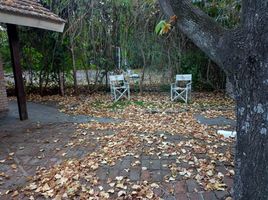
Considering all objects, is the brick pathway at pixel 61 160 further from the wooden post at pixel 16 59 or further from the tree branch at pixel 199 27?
the tree branch at pixel 199 27

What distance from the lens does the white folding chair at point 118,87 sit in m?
8.17

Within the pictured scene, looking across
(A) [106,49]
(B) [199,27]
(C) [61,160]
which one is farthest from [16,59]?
(B) [199,27]

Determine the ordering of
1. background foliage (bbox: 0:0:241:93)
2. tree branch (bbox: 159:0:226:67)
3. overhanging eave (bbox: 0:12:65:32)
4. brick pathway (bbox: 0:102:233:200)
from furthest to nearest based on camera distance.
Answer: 1. background foliage (bbox: 0:0:241:93)
2. overhanging eave (bbox: 0:12:65:32)
3. brick pathway (bbox: 0:102:233:200)
4. tree branch (bbox: 159:0:226:67)

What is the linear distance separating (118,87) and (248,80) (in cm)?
662

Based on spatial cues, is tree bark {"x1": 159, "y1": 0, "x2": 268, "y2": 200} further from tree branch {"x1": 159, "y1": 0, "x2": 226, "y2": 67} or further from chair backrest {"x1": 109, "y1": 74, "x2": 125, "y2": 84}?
chair backrest {"x1": 109, "y1": 74, "x2": 125, "y2": 84}

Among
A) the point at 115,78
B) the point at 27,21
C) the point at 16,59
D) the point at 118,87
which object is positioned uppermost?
the point at 27,21

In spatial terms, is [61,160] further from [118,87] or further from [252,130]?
[118,87]

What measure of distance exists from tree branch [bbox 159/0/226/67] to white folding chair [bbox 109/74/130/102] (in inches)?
228

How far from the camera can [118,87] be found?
829 cm

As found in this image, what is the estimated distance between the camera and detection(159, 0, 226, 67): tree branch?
2041 mm

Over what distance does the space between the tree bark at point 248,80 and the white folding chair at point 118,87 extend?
240 inches

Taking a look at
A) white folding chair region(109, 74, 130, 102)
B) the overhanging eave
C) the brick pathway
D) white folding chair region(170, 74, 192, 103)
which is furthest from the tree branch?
white folding chair region(109, 74, 130, 102)

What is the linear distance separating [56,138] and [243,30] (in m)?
3.90

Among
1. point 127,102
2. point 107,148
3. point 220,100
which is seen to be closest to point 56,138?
point 107,148
